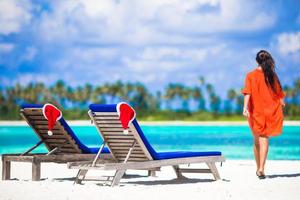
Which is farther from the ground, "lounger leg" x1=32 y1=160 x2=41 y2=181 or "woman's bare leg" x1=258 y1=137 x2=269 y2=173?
"woman's bare leg" x1=258 y1=137 x2=269 y2=173

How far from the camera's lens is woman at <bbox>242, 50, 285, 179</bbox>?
9930 millimetres

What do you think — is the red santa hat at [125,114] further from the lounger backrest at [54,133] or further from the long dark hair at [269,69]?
the long dark hair at [269,69]

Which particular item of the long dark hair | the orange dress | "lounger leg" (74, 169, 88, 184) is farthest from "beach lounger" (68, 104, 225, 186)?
the long dark hair

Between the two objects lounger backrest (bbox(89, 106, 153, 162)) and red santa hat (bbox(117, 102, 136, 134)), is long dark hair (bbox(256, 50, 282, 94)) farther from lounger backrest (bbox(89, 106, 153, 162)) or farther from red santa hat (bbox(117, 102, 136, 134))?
red santa hat (bbox(117, 102, 136, 134))

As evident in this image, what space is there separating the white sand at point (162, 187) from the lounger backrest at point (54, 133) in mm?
408

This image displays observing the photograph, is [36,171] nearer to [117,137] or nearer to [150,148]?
[117,137]

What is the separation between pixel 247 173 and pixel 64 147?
2660 mm

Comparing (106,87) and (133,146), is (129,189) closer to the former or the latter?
(133,146)

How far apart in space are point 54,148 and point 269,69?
113 inches

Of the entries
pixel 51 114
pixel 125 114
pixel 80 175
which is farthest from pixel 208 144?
pixel 125 114

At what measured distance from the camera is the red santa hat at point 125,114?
8773 mm

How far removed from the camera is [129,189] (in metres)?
8.84

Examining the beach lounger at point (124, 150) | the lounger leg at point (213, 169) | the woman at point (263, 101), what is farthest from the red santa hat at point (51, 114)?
the woman at point (263, 101)

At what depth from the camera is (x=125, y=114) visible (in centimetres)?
880
